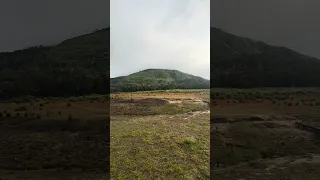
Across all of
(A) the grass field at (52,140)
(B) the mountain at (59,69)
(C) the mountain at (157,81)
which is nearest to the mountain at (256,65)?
(C) the mountain at (157,81)

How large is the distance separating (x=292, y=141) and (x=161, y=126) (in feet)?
19.4

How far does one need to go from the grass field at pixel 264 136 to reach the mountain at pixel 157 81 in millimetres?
8435

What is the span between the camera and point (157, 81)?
30641 mm

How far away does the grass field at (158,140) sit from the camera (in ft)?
35.0

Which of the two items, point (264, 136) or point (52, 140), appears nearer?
point (52, 140)

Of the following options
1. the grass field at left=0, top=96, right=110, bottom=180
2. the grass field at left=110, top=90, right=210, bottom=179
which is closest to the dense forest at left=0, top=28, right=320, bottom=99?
the grass field at left=0, top=96, right=110, bottom=180

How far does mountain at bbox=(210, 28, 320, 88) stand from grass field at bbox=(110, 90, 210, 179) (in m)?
5.19

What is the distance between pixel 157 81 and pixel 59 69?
931 cm

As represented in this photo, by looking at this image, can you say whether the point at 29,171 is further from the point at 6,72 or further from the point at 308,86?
the point at 308,86

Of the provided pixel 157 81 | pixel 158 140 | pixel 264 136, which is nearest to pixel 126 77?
pixel 157 81

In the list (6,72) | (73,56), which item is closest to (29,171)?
(6,72)

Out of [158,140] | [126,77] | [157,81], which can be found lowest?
[158,140]

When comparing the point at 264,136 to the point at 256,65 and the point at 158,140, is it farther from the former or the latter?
the point at 256,65

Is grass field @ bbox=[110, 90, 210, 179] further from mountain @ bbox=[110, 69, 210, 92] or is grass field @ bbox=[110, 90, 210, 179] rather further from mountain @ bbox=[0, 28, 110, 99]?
mountain @ bbox=[110, 69, 210, 92]
